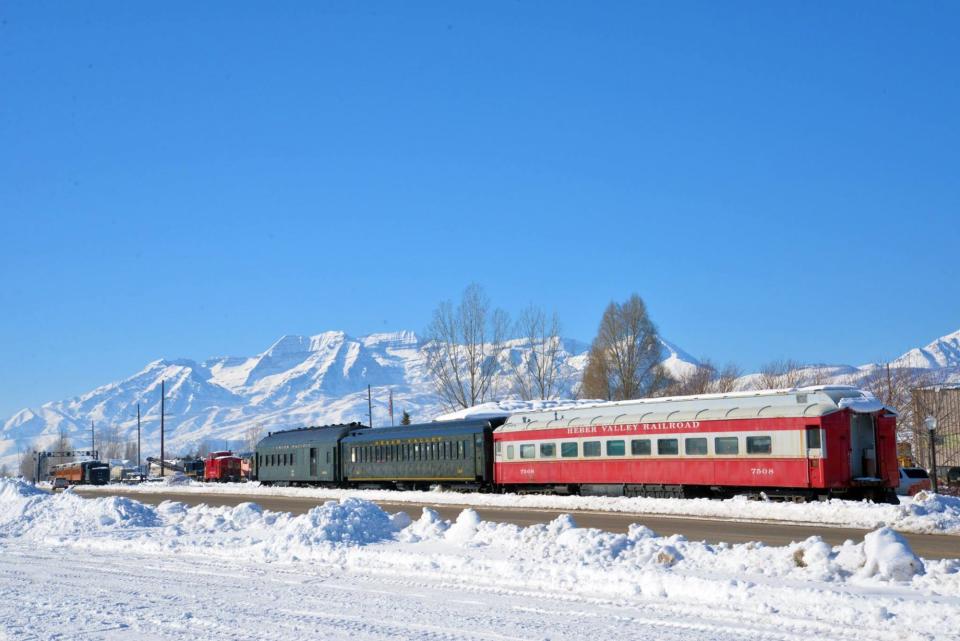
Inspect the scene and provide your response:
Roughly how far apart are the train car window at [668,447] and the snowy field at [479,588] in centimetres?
1344

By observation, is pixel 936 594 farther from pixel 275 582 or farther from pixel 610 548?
pixel 275 582

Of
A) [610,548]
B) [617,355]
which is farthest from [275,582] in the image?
[617,355]

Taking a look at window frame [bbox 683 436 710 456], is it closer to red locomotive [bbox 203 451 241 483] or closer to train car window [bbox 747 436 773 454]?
train car window [bbox 747 436 773 454]

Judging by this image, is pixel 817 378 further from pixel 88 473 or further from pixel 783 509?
pixel 783 509

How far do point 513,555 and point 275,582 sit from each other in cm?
381

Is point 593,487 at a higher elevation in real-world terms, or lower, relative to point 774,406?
lower

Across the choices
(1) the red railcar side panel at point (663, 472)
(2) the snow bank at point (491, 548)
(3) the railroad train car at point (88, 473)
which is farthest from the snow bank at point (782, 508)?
Result: (3) the railroad train car at point (88, 473)

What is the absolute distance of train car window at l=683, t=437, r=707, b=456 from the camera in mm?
31344

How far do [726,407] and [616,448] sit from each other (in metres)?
4.91

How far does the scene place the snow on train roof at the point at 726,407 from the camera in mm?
28766

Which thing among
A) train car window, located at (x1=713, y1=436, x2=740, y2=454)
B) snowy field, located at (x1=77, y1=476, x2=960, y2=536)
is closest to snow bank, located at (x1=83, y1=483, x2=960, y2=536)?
snowy field, located at (x1=77, y1=476, x2=960, y2=536)

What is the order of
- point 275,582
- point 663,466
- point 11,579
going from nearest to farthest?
point 275,582, point 11,579, point 663,466

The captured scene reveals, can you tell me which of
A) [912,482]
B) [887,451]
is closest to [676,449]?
[887,451]

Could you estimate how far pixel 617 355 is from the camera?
81.6 meters
